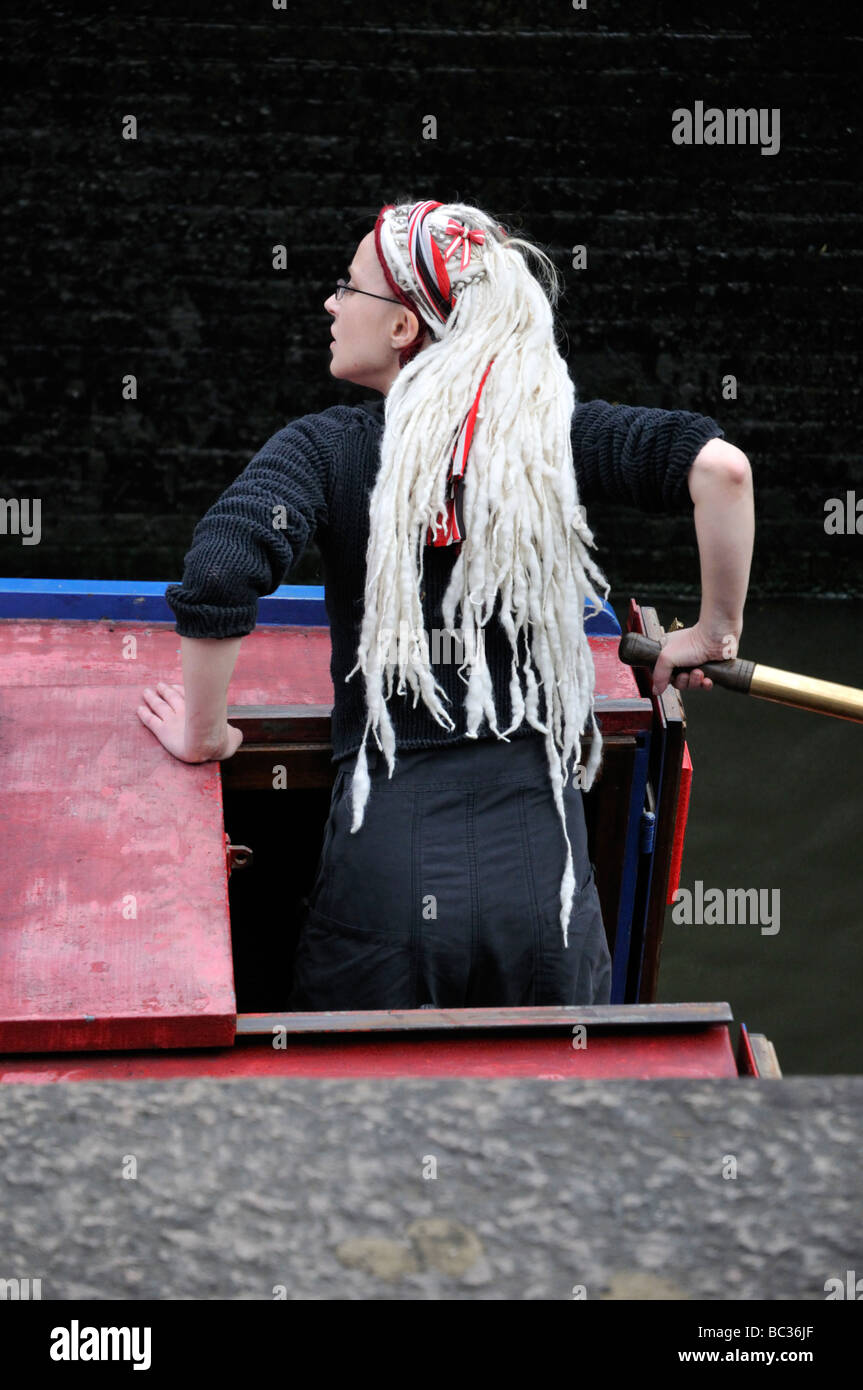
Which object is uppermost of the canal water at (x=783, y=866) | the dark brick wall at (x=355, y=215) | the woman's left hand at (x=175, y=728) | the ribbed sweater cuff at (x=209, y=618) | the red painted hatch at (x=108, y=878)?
the dark brick wall at (x=355, y=215)

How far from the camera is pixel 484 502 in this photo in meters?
2.11

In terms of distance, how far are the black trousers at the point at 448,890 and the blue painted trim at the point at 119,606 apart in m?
0.97

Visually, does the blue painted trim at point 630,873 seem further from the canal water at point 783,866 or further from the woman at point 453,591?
the canal water at point 783,866

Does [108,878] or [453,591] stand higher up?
[453,591]

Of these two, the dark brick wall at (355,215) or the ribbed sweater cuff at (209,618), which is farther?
the dark brick wall at (355,215)

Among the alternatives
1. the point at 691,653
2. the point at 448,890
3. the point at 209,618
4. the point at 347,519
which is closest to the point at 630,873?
the point at 691,653

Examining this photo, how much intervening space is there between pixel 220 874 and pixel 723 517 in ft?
2.70

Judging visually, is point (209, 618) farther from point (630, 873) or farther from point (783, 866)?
point (783, 866)

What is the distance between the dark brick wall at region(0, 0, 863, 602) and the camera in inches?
233

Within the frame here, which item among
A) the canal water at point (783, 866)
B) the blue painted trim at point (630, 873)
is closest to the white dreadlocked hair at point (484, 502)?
the blue painted trim at point (630, 873)

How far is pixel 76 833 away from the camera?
2.12 m

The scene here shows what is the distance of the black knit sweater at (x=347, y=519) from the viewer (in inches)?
79.7

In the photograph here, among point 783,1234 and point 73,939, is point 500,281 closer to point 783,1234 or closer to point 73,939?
point 73,939

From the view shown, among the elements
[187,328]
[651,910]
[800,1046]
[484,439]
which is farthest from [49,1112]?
[187,328]
